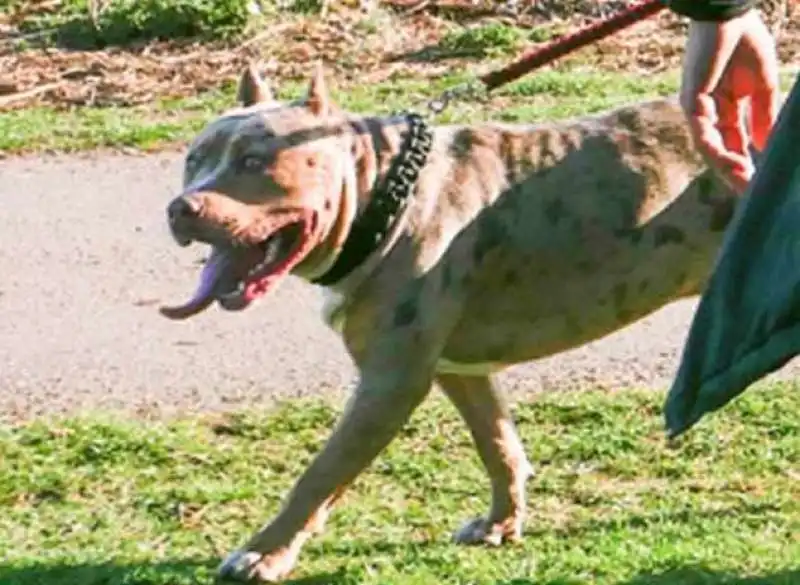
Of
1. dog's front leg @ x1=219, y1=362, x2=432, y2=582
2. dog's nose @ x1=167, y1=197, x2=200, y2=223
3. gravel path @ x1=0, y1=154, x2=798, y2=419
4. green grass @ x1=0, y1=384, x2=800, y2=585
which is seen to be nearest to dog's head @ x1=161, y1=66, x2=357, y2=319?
dog's nose @ x1=167, y1=197, x2=200, y2=223

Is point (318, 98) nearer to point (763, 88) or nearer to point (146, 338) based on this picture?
point (763, 88)

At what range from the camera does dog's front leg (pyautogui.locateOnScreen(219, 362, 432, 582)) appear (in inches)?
214

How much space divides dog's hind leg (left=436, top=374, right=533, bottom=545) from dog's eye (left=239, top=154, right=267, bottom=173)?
93 centimetres

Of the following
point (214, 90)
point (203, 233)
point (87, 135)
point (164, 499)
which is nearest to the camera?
point (203, 233)

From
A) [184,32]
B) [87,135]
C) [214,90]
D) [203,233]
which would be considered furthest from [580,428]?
[184,32]

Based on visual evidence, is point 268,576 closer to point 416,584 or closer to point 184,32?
point 416,584

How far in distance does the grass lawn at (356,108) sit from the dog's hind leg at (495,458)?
14.4 feet

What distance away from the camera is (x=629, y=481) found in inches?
251

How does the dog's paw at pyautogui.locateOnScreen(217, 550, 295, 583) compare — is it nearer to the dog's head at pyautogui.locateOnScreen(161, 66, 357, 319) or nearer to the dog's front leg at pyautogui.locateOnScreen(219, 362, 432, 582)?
the dog's front leg at pyautogui.locateOnScreen(219, 362, 432, 582)

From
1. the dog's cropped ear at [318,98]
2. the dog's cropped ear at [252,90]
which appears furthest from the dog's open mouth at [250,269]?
the dog's cropped ear at [252,90]

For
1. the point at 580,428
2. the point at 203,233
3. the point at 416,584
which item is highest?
the point at 203,233

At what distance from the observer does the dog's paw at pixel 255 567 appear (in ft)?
18.1

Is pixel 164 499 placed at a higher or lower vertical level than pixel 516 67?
lower

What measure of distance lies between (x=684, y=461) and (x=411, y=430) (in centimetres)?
84
